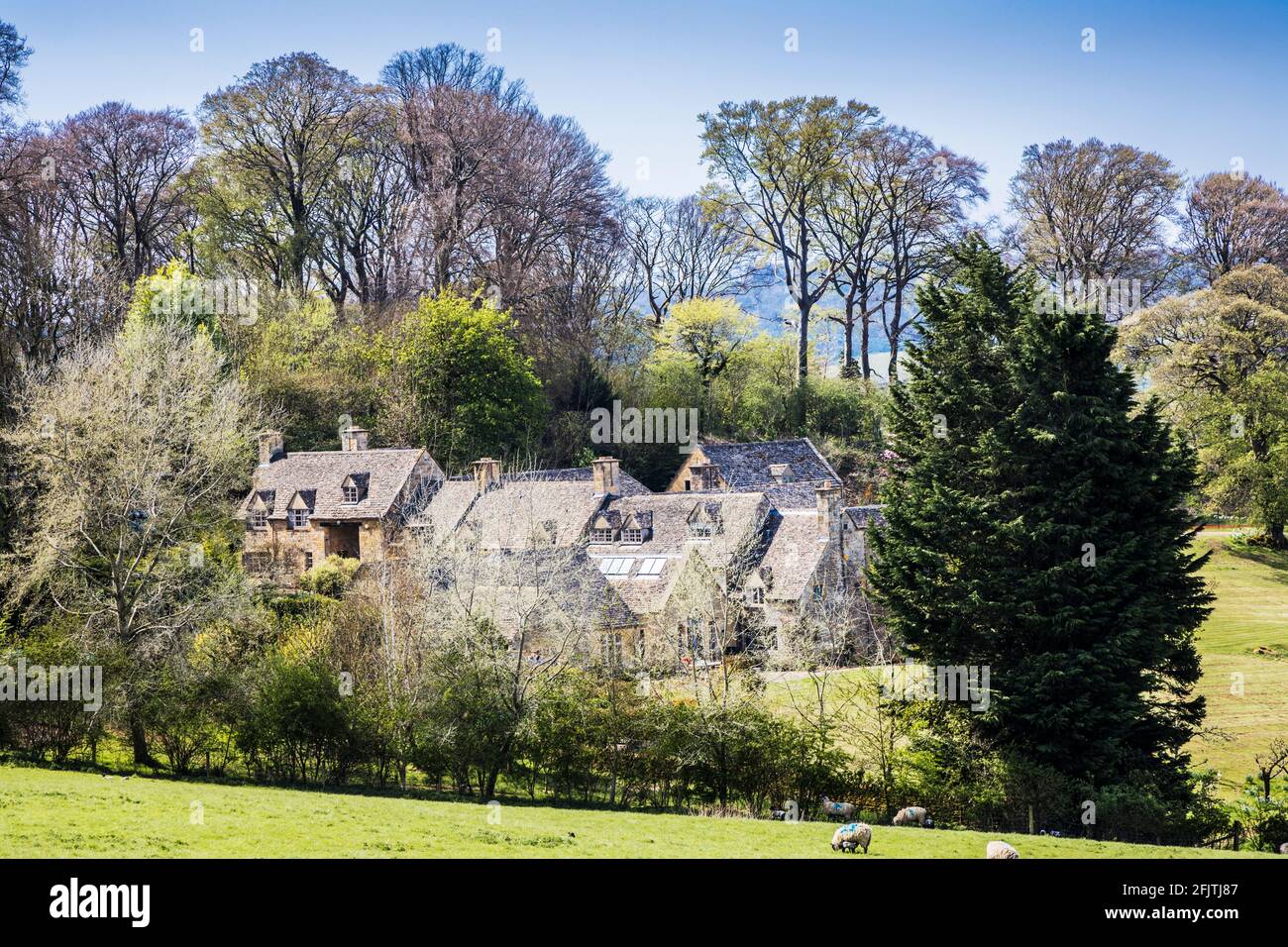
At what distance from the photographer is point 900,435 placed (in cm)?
3164

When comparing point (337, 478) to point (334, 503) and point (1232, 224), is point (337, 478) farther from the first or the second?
point (1232, 224)

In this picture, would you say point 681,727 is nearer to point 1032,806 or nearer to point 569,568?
point 1032,806

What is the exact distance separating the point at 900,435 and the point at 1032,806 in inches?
424

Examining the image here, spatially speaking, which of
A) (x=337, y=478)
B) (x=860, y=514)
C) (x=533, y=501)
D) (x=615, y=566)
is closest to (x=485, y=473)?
(x=533, y=501)

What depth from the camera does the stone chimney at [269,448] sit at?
2021 inches

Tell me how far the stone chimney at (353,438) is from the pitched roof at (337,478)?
35.3 inches

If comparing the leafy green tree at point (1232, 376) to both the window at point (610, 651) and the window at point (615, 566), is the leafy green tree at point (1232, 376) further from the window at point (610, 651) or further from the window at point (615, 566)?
the window at point (610, 651)

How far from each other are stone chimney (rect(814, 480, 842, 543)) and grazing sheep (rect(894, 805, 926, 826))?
2009cm

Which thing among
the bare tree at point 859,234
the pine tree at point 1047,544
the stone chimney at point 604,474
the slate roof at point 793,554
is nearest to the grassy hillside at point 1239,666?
the pine tree at point 1047,544

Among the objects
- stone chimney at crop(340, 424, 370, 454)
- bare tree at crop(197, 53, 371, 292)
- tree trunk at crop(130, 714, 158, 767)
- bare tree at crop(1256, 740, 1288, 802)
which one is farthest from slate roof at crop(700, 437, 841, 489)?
tree trunk at crop(130, 714, 158, 767)

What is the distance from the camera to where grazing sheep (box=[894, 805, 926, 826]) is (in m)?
25.4

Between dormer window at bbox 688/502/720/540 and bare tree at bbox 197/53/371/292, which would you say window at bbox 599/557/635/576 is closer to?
dormer window at bbox 688/502/720/540

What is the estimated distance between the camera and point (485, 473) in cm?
4697

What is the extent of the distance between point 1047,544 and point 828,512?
17406 mm
